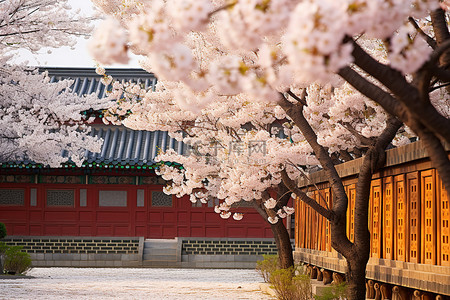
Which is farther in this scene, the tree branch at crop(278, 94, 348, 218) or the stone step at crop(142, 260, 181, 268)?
the stone step at crop(142, 260, 181, 268)

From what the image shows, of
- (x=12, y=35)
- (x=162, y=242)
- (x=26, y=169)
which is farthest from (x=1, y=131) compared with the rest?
(x=162, y=242)

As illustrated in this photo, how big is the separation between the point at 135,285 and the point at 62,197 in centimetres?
1120

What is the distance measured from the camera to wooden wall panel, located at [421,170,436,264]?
30.9ft

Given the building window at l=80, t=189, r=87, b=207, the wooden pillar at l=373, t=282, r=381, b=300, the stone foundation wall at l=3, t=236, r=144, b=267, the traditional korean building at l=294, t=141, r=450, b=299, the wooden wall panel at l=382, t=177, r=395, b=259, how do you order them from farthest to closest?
the building window at l=80, t=189, r=87, b=207, the stone foundation wall at l=3, t=236, r=144, b=267, the wooden pillar at l=373, t=282, r=381, b=300, the wooden wall panel at l=382, t=177, r=395, b=259, the traditional korean building at l=294, t=141, r=450, b=299

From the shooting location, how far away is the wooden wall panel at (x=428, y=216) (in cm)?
941

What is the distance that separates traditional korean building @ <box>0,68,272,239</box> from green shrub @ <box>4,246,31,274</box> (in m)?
7.45

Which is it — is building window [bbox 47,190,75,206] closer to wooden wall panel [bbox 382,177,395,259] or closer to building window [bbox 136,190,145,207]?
building window [bbox 136,190,145,207]

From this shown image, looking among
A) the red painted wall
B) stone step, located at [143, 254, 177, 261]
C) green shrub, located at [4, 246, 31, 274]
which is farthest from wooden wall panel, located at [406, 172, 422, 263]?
stone step, located at [143, 254, 177, 261]

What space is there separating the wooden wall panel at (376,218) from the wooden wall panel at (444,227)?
242cm

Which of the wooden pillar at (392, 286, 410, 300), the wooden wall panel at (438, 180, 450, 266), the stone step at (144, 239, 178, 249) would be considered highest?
the wooden wall panel at (438, 180, 450, 266)

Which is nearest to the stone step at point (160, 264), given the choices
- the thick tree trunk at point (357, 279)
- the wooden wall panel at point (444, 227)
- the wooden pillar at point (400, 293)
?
the wooden pillar at point (400, 293)

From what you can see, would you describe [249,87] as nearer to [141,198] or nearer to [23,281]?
[23,281]

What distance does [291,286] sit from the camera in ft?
43.7

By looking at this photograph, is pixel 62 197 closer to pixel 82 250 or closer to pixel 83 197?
pixel 83 197
